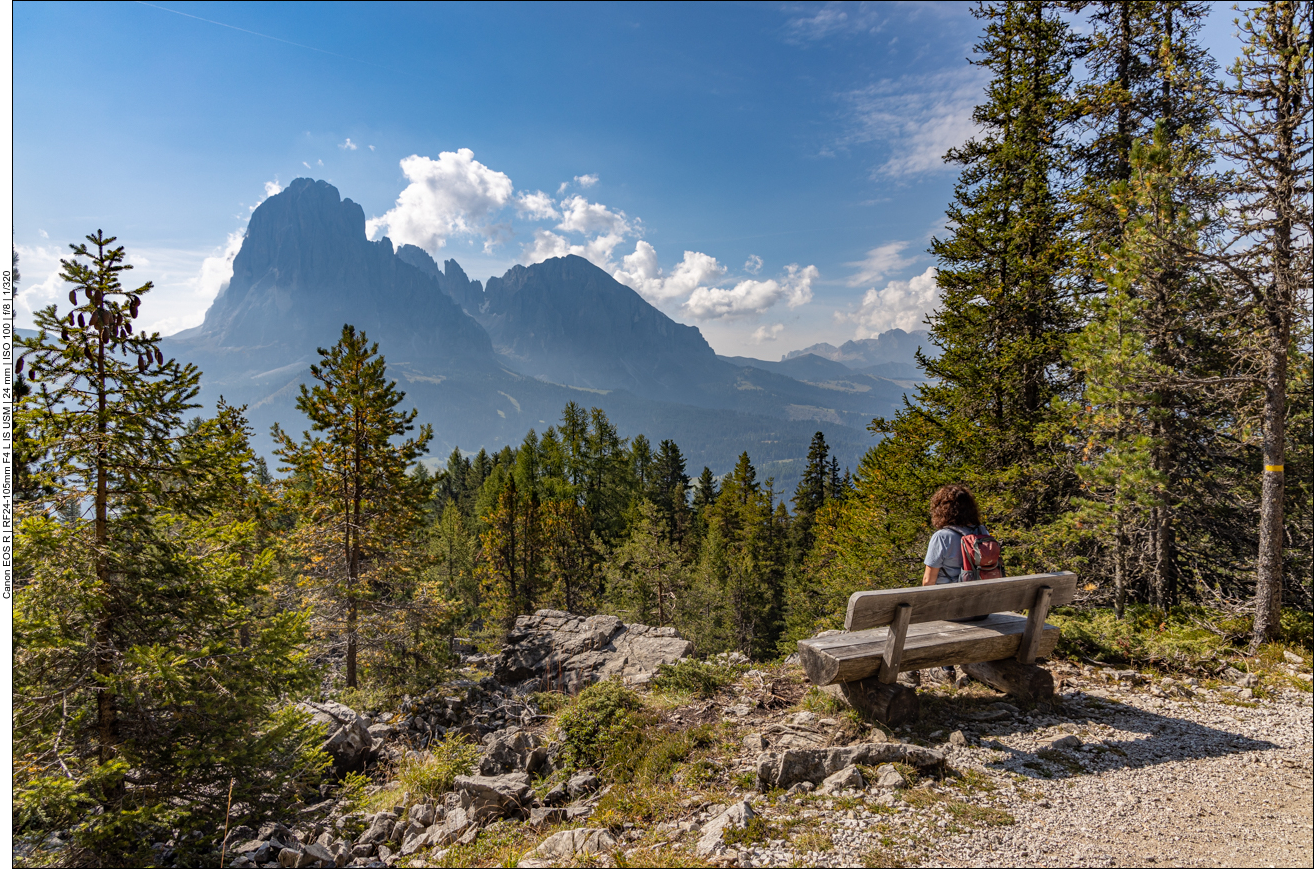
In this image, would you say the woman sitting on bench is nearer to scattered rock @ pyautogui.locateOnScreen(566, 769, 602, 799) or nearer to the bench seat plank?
the bench seat plank

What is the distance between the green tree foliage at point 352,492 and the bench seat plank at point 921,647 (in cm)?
1328

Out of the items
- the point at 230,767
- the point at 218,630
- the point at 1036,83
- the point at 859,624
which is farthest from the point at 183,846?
the point at 1036,83

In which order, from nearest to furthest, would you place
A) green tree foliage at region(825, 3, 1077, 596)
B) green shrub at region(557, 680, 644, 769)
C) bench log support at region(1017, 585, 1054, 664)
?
bench log support at region(1017, 585, 1054, 664) → green shrub at region(557, 680, 644, 769) → green tree foliage at region(825, 3, 1077, 596)

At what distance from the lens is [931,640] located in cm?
537

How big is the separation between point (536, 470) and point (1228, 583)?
4495cm

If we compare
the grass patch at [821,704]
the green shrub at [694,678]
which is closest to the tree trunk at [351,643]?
the green shrub at [694,678]

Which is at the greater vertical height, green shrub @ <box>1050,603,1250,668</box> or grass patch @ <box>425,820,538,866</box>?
green shrub @ <box>1050,603,1250,668</box>

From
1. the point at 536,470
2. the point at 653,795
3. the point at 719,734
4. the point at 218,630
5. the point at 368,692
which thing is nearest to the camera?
the point at 653,795

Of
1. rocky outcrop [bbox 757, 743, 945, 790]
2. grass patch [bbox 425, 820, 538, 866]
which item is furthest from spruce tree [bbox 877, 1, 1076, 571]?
grass patch [bbox 425, 820, 538, 866]

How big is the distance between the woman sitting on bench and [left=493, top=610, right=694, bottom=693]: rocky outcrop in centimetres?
858

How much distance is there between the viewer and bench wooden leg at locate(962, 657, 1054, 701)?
5723 mm

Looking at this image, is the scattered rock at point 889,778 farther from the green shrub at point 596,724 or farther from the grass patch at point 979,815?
the green shrub at point 596,724

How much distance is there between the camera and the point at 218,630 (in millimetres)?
6164

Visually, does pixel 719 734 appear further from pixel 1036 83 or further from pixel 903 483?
pixel 1036 83
